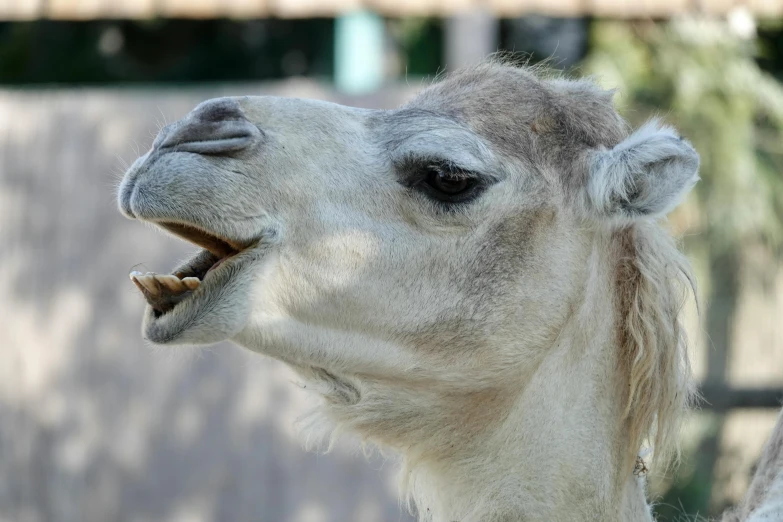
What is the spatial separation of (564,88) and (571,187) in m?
0.46

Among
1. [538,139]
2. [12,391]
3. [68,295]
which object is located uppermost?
[538,139]

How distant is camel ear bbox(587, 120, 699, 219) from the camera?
10.5 feet

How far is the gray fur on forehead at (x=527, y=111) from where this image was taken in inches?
133

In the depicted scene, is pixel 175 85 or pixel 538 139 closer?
pixel 538 139

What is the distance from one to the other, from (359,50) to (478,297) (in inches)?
208

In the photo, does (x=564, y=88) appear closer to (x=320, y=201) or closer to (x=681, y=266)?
(x=681, y=266)

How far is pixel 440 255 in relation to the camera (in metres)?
3.17

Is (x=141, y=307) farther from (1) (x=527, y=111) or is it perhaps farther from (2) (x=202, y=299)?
(2) (x=202, y=299)

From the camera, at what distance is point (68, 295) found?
7422 millimetres

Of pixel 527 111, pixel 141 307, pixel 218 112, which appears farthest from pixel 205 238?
pixel 141 307

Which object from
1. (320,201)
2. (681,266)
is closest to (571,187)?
(681,266)

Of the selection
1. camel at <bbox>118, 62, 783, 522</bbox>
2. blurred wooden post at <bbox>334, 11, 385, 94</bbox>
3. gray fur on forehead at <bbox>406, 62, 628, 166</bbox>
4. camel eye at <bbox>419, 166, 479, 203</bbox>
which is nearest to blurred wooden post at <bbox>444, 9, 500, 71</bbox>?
blurred wooden post at <bbox>334, 11, 385, 94</bbox>

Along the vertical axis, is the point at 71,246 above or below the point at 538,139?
below

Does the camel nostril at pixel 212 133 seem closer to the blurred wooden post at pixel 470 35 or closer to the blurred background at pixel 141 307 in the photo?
the blurred background at pixel 141 307
